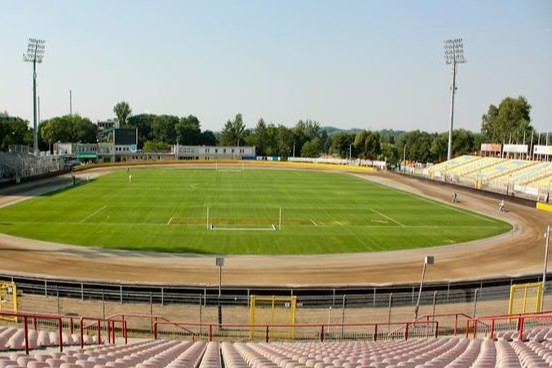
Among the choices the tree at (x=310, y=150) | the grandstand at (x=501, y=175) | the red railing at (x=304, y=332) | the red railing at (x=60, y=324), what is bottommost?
the red railing at (x=304, y=332)

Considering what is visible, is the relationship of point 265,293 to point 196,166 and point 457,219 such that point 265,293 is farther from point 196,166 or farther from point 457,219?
point 196,166

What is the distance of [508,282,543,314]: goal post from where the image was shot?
2042 centimetres

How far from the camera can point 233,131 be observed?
183 metres

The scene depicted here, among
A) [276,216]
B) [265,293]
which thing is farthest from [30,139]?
[265,293]

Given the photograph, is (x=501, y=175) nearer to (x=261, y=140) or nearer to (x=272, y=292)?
(x=272, y=292)

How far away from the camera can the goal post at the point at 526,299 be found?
20.4 meters

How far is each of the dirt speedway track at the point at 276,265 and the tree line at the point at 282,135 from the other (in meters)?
80.0

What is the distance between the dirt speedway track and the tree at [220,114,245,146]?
485 feet

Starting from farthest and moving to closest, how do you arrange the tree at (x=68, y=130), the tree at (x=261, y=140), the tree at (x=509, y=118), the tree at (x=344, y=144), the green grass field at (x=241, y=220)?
the tree at (x=261, y=140) → the tree at (x=68, y=130) → the tree at (x=344, y=144) → the tree at (x=509, y=118) → the green grass field at (x=241, y=220)

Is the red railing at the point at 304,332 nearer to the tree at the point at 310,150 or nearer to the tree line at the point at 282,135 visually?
the tree line at the point at 282,135

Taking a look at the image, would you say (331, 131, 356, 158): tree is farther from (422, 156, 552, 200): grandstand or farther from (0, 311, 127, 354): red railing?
(0, 311, 127, 354): red railing

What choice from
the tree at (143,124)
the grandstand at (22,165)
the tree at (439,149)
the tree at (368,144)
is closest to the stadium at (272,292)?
the grandstand at (22,165)

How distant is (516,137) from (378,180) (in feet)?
166

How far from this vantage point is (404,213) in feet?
156
